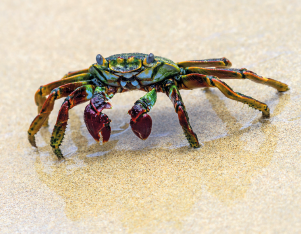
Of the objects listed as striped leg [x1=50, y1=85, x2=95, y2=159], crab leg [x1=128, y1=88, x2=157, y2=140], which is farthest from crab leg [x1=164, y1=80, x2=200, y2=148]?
striped leg [x1=50, y1=85, x2=95, y2=159]

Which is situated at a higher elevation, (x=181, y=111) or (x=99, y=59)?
(x=99, y=59)

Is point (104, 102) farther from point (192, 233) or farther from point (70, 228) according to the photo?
point (192, 233)

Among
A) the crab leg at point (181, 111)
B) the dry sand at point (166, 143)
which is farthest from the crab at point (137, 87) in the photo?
the dry sand at point (166, 143)

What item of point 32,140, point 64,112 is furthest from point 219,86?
point 32,140

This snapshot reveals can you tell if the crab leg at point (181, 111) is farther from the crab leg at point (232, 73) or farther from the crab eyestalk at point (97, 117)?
the crab eyestalk at point (97, 117)

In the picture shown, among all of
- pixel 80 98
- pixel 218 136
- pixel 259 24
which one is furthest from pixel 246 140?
pixel 259 24

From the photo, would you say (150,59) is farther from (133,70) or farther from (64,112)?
(64,112)
